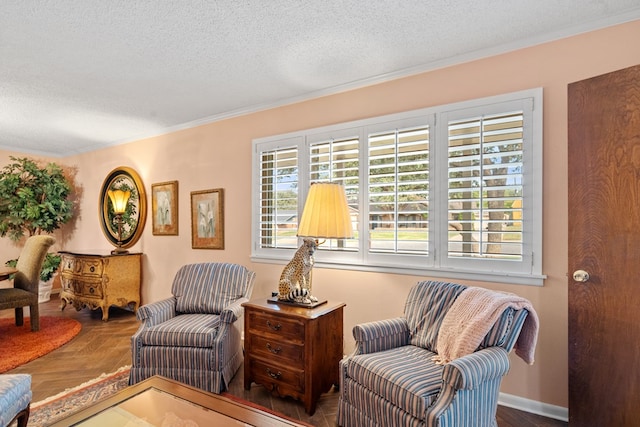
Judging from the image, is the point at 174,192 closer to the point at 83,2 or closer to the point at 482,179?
the point at 83,2

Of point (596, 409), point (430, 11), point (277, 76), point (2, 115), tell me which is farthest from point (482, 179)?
point (2, 115)

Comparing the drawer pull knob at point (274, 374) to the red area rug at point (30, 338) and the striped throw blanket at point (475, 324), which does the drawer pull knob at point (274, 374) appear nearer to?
the striped throw blanket at point (475, 324)

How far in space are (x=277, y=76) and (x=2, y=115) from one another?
3.45 meters

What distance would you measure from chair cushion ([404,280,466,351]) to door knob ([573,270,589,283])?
0.62m

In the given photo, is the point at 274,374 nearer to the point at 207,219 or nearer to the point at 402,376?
the point at 402,376

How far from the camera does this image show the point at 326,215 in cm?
248

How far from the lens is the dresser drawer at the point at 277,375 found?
2.31 meters

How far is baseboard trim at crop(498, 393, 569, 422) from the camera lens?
85.9 inches

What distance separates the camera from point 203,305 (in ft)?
9.82

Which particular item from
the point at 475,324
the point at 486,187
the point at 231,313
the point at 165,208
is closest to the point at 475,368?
the point at 475,324

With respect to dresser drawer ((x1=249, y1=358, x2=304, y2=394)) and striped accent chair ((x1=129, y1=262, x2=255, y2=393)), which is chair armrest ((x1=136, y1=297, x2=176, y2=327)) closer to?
striped accent chair ((x1=129, y1=262, x2=255, y2=393))

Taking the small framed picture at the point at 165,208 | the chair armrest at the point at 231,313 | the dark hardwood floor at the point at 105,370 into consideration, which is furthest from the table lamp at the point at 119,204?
the chair armrest at the point at 231,313

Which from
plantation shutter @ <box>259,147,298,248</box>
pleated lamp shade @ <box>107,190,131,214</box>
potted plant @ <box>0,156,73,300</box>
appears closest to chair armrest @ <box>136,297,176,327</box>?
plantation shutter @ <box>259,147,298,248</box>

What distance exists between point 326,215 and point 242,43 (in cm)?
135
